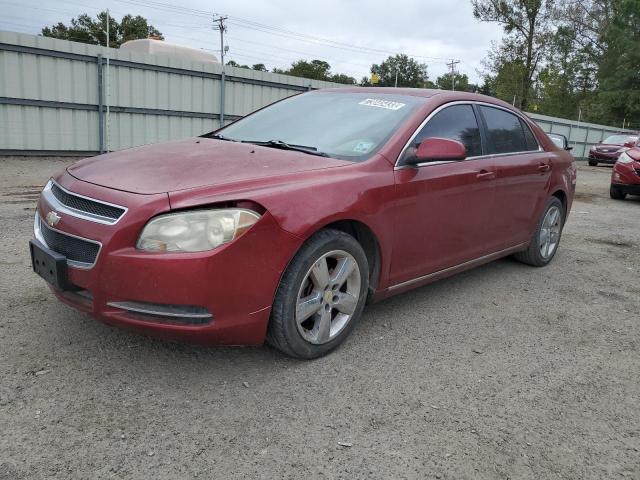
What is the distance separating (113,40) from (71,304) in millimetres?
55590

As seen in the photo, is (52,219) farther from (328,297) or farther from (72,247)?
(328,297)

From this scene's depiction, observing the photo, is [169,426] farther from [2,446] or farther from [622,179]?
[622,179]

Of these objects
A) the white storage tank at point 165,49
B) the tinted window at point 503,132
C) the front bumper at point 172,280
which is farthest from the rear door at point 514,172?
the white storage tank at point 165,49

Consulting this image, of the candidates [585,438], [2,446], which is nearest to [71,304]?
[2,446]

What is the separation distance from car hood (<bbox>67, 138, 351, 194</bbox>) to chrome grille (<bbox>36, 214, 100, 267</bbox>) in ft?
0.99

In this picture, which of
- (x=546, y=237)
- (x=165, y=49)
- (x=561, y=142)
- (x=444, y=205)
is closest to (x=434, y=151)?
(x=444, y=205)

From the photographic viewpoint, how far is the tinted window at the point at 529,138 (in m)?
4.92

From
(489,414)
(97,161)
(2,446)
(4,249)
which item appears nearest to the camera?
(2,446)

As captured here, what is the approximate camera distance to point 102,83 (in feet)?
40.5

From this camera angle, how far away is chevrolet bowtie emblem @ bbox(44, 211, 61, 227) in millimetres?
2725

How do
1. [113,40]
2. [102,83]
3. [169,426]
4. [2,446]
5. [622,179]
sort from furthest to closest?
1. [113,40]
2. [102,83]
3. [622,179]
4. [169,426]
5. [2,446]

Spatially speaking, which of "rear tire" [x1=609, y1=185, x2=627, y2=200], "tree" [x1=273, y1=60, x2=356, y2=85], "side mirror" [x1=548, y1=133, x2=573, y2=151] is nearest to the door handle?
"side mirror" [x1=548, y1=133, x2=573, y2=151]

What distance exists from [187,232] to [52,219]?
806mm

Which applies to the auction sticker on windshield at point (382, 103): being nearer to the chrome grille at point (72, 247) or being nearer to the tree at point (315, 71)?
the chrome grille at point (72, 247)
